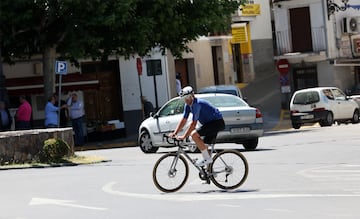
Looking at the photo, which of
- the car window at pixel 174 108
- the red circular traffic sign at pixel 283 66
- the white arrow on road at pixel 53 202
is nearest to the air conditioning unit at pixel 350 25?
the red circular traffic sign at pixel 283 66

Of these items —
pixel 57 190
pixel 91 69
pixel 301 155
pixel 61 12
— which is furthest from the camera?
pixel 91 69

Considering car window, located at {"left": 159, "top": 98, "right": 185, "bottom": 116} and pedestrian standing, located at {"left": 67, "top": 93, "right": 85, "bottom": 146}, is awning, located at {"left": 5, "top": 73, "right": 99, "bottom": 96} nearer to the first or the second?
pedestrian standing, located at {"left": 67, "top": 93, "right": 85, "bottom": 146}

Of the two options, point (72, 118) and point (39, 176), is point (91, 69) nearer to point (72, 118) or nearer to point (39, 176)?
point (72, 118)

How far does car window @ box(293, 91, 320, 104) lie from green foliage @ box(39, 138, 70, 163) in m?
16.1

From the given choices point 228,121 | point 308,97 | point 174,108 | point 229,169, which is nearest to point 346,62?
point 308,97

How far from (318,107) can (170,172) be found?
21730 mm

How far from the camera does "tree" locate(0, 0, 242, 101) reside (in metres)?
28.7

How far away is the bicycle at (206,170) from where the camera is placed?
13.8m

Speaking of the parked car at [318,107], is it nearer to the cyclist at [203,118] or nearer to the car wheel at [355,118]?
the car wheel at [355,118]

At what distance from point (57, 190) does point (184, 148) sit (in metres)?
2.78

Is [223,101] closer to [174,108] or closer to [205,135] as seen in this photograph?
[174,108]

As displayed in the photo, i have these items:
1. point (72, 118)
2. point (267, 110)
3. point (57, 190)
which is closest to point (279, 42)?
point (267, 110)

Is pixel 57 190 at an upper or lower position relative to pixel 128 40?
lower

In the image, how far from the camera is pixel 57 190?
1528 cm
